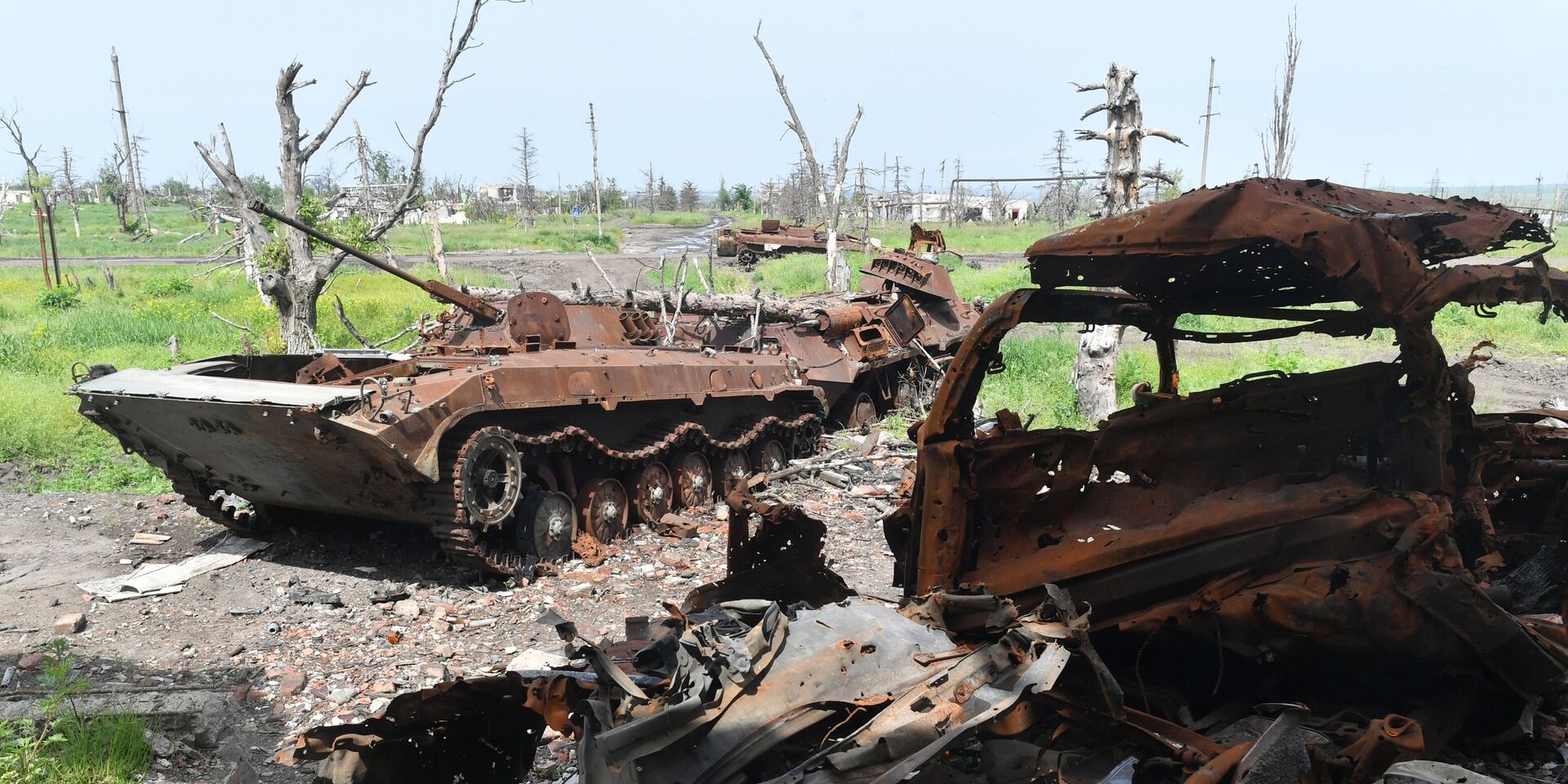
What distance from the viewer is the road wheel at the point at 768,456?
11.7 meters

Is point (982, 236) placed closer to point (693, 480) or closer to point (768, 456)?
point (768, 456)

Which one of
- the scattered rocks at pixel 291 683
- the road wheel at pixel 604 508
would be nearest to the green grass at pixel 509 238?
the road wheel at pixel 604 508

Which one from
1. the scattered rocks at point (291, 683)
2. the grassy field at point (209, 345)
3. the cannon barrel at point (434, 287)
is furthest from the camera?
the grassy field at point (209, 345)

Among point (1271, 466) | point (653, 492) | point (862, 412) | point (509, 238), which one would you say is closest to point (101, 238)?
point (509, 238)

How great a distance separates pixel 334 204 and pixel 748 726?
509 inches

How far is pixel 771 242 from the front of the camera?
29250mm

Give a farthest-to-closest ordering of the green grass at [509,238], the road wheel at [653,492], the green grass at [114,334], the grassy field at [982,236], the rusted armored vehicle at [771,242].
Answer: the green grass at [509,238] < the grassy field at [982,236] < the rusted armored vehicle at [771,242] < the green grass at [114,334] < the road wheel at [653,492]

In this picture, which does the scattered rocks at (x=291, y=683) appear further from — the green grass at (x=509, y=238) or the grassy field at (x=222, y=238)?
the grassy field at (x=222, y=238)

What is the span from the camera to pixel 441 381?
7.89 meters

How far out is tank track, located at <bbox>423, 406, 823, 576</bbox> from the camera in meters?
7.73

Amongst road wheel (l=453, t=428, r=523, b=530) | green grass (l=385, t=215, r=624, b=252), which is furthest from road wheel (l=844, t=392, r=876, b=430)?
green grass (l=385, t=215, r=624, b=252)

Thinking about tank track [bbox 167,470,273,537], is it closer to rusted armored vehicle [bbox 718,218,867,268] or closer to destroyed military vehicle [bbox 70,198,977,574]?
destroyed military vehicle [bbox 70,198,977,574]

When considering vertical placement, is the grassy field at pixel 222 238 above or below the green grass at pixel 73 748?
above

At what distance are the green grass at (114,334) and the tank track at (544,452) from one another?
546 centimetres
